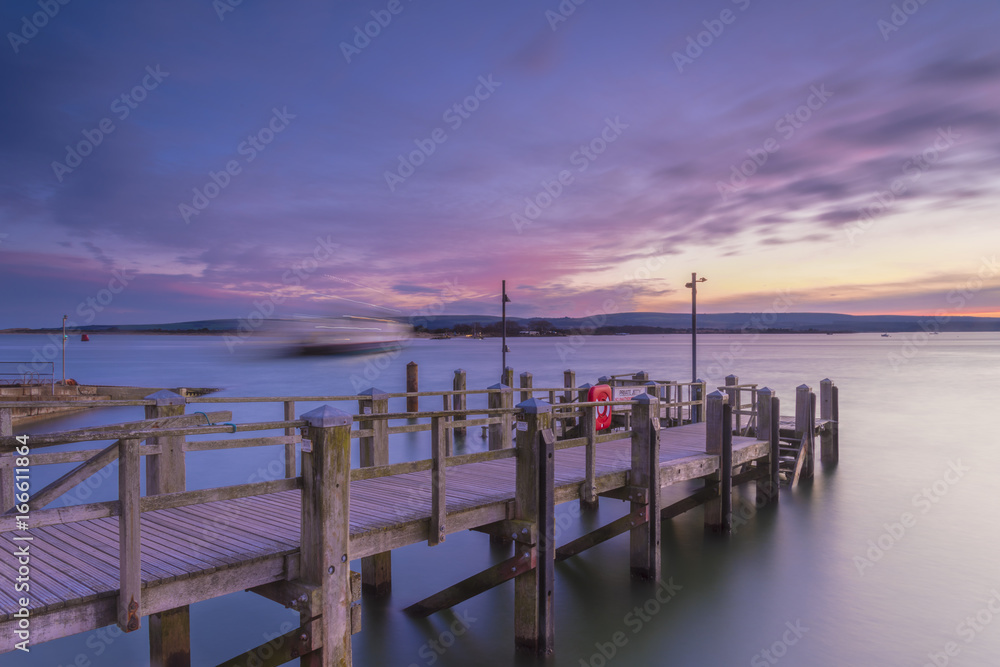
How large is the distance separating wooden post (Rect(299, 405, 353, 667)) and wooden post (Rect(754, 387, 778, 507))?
30.3 ft

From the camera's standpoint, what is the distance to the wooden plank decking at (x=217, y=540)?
4023 millimetres

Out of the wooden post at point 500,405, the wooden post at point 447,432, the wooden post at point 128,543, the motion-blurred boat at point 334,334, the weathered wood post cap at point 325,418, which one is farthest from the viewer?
the motion-blurred boat at point 334,334

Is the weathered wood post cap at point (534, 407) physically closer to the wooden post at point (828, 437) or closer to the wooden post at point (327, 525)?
the wooden post at point (327, 525)

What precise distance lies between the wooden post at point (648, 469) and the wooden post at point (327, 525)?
4.64 metres

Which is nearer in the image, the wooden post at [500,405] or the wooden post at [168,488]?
the wooden post at [168,488]

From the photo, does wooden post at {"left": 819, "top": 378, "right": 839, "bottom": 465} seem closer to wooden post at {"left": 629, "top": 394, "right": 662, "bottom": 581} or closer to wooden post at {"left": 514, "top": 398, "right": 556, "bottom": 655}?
wooden post at {"left": 629, "top": 394, "right": 662, "bottom": 581}

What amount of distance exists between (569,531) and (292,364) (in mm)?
69716

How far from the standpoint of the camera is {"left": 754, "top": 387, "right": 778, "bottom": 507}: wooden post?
11.8 metres

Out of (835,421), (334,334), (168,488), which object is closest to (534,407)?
(168,488)

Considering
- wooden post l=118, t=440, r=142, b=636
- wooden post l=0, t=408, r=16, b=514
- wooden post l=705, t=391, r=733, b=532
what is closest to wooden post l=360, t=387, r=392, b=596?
wooden post l=118, t=440, r=142, b=636

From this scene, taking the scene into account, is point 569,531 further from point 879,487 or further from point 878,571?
point 879,487

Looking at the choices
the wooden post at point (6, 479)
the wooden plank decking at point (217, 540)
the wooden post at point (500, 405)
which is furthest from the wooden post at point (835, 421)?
the wooden post at point (6, 479)

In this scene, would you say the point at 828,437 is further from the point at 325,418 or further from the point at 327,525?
the point at 325,418

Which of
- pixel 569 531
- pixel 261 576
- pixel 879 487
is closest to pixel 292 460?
pixel 261 576
